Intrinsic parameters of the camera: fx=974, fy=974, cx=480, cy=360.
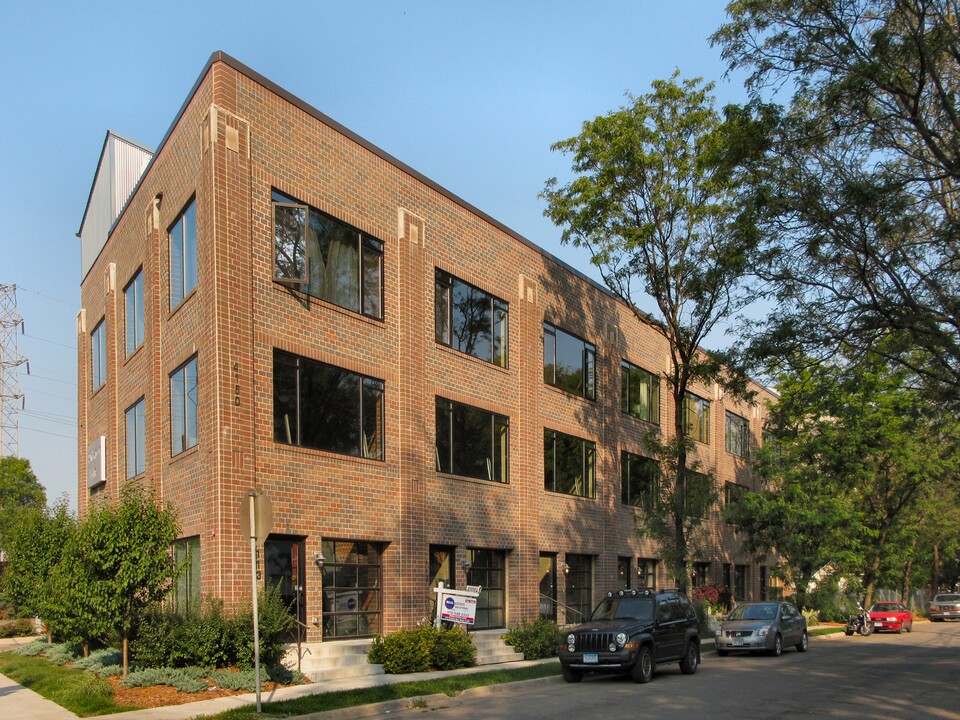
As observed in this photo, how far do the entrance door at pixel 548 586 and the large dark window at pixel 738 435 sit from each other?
2217 centimetres

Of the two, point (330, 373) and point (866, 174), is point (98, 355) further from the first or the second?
point (866, 174)

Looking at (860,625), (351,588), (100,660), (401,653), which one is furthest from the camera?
(860,625)

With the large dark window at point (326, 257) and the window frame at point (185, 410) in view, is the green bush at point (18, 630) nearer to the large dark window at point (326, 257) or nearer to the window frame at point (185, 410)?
the window frame at point (185, 410)

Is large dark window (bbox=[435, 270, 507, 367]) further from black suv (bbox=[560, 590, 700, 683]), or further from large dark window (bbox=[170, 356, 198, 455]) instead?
black suv (bbox=[560, 590, 700, 683])

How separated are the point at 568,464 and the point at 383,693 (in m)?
16.9

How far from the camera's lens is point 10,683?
19453 millimetres

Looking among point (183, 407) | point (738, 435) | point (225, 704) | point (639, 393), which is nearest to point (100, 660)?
point (183, 407)

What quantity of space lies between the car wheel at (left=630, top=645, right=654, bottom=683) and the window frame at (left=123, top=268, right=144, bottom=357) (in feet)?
49.3

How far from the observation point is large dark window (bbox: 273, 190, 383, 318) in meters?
21.2

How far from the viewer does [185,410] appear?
21.5m

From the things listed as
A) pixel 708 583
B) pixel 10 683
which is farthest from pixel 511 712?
pixel 708 583

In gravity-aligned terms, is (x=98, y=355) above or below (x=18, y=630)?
above

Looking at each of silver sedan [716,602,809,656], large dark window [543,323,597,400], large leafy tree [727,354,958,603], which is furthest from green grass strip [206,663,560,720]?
large leafy tree [727,354,958,603]

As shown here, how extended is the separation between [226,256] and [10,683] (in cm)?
955
